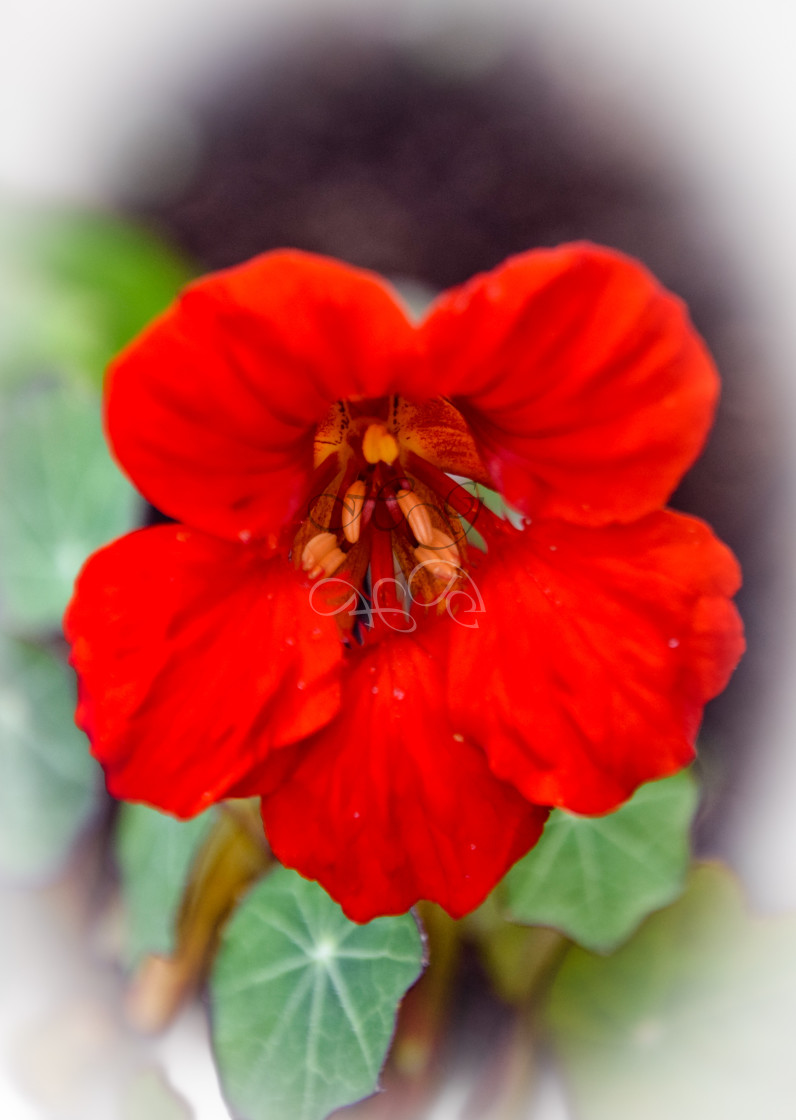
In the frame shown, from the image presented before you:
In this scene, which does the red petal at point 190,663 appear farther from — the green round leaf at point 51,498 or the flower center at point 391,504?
the green round leaf at point 51,498

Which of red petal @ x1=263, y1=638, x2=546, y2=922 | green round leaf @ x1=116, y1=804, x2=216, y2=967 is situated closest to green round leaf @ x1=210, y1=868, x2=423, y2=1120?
green round leaf @ x1=116, y1=804, x2=216, y2=967

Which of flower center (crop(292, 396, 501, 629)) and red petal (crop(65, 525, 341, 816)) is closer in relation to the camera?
red petal (crop(65, 525, 341, 816))

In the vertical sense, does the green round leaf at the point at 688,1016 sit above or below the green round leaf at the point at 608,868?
below

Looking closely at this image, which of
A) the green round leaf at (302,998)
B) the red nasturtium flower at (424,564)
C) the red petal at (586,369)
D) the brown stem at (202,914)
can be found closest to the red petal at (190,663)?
the red nasturtium flower at (424,564)

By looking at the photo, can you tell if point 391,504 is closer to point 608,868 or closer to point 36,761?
point 608,868

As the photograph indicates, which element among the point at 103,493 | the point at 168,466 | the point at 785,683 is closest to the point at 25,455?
the point at 103,493

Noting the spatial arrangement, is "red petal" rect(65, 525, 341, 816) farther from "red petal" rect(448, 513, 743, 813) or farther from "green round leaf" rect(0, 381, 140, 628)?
"green round leaf" rect(0, 381, 140, 628)
